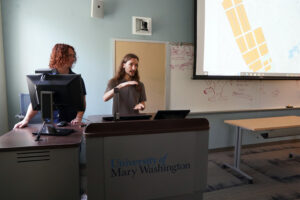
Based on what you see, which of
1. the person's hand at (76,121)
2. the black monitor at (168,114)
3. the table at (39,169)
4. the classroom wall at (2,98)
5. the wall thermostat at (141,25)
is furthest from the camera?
the wall thermostat at (141,25)

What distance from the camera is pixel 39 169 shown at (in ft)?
3.96

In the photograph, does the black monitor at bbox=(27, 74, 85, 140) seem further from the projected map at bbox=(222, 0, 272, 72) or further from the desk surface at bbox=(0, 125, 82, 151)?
the projected map at bbox=(222, 0, 272, 72)

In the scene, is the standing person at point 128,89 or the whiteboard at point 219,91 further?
the whiteboard at point 219,91

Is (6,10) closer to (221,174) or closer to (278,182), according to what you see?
(221,174)

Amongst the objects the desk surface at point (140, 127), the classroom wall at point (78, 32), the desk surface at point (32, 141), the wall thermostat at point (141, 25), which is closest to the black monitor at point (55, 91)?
the desk surface at point (32, 141)

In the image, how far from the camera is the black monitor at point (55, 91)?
136 centimetres

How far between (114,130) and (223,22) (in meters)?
3.00

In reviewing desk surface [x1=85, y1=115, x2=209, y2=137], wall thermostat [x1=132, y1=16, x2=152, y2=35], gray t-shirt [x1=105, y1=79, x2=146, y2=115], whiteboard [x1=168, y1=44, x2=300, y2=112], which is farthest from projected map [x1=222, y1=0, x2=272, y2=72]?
desk surface [x1=85, y1=115, x2=209, y2=137]

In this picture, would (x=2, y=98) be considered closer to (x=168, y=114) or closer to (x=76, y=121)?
(x=76, y=121)

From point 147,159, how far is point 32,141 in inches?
32.3

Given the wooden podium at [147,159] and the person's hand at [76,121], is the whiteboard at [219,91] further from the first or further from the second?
the wooden podium at [147,159]

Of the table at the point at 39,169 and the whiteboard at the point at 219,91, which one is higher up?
the whiteboard at the point at 219,91

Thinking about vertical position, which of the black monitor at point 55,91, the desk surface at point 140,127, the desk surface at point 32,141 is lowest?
the desk surface at point 32,141

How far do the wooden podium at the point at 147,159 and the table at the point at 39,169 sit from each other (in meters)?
0.40
